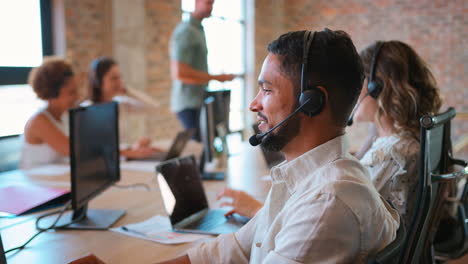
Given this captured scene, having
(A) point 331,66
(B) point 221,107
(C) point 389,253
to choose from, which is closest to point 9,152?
(B) point 221,107

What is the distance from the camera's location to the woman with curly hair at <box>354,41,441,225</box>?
1529 mm

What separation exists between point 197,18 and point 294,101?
2.36 m

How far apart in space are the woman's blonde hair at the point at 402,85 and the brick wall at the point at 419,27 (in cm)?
428

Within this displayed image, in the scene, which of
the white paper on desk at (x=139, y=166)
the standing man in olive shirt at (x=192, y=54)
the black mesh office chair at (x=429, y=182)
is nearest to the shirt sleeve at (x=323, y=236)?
the black mesh office chair at (x=429, y=182)

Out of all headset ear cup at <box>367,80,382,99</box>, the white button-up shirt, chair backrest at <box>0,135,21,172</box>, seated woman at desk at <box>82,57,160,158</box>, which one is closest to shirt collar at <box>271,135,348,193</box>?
the white button-up shirt

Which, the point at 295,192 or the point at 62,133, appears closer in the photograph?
the point at 295,192

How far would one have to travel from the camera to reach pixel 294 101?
97 cm

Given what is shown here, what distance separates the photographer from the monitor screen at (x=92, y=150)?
1.41 m

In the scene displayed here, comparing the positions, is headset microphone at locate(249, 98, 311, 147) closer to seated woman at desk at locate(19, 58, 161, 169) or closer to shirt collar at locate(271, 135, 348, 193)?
shirt collar at locate(271, 135, 348, 193)

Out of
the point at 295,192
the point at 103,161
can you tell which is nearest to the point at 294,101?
the point at 295,192

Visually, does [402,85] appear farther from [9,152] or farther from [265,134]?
[9,152]

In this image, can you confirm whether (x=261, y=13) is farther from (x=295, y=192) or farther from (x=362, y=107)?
(x=295, y=192)

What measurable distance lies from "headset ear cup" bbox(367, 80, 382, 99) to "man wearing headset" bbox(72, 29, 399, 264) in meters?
0.70

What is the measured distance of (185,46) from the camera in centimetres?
321
